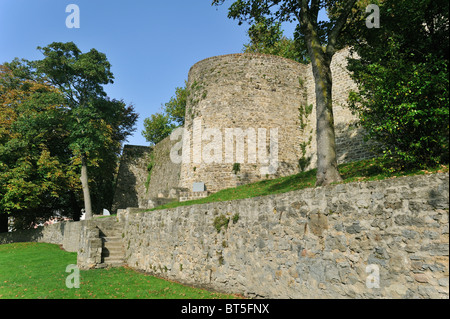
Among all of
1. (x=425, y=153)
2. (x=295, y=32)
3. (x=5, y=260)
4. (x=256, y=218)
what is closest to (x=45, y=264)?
(x=5, y=260)

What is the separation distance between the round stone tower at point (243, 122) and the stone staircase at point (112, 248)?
445cm

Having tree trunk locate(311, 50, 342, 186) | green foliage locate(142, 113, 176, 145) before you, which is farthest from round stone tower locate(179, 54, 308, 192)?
green foliage locate(142, 113, 176, 145)

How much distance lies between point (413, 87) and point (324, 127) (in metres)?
2.47

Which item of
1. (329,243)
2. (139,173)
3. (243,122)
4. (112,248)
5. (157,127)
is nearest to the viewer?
(329,243)

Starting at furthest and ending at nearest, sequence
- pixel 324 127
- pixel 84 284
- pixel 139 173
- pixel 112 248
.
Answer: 1. pixel 139 173
2. pixel 112 248
3. pixel 84 284
4. pixel 324 127

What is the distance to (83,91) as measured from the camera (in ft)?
82.3

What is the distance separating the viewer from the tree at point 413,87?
5.65m

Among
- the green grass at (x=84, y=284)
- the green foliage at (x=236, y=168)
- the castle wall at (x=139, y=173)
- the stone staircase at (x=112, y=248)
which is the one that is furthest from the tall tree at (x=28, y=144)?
the green foliage at (x=236, y=168)

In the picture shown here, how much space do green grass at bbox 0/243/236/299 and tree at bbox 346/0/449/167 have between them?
538 centimetres

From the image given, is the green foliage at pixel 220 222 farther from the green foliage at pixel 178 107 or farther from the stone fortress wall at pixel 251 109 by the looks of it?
the green foliage at pixel 178 107

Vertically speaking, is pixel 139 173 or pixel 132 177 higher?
pixel 139 173

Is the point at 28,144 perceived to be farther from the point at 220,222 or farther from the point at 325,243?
the point at 325,243

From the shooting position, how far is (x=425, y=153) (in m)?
5.85

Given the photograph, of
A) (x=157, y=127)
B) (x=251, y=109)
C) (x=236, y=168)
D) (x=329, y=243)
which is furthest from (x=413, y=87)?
(x=157, y=127)
